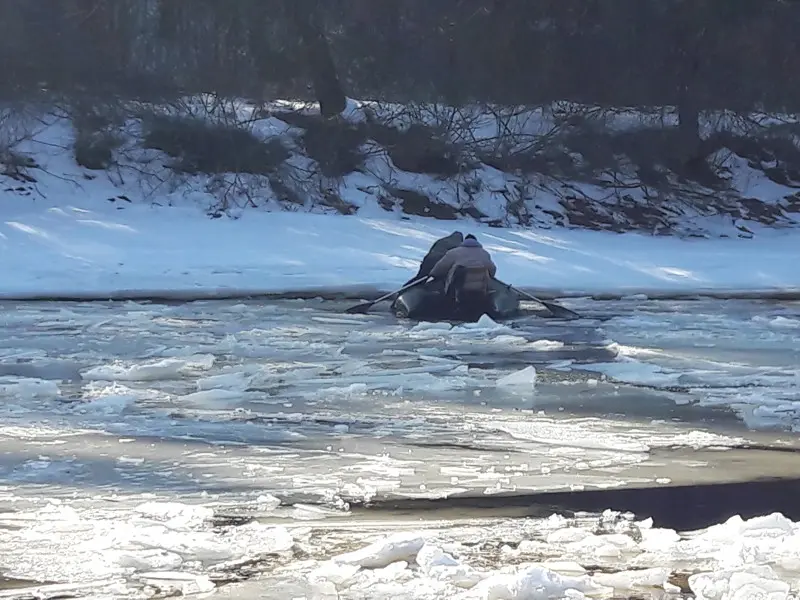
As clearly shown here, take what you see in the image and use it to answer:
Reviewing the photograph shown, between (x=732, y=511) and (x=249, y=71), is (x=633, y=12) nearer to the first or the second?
(x=249, y=71)

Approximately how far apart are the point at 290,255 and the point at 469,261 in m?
6.73

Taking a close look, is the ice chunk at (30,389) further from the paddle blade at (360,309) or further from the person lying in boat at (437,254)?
the person lying in boat at (437,254)

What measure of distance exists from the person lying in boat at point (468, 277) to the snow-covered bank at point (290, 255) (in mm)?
4037

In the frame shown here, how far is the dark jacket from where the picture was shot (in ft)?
47.4

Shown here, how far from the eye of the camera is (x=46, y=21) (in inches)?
1009

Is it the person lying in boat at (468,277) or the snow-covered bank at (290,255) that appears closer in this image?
the person lying in boat at (468,277)

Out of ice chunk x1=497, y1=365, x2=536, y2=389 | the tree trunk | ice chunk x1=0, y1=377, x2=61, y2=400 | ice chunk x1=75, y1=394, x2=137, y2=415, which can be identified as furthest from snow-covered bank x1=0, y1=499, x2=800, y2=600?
the tree trunk

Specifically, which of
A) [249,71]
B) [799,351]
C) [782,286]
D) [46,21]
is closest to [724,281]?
[782,286]

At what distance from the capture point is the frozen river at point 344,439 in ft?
19.3

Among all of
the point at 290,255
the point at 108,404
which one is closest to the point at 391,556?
the point at 108,404

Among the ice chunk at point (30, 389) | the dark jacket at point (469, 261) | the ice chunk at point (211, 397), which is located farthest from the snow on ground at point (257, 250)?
the ice chunk at point (211, 397)

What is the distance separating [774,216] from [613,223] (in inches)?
142

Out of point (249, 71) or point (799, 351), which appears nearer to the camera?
point (799, 351)

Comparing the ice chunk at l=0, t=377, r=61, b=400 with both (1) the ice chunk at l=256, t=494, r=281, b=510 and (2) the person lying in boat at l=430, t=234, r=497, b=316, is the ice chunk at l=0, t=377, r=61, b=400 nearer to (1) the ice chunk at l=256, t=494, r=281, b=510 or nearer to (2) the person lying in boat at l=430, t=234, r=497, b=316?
(1) the ice chunk at l=256, t=494, r=281, b=510
